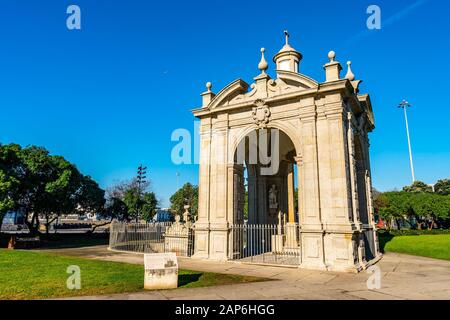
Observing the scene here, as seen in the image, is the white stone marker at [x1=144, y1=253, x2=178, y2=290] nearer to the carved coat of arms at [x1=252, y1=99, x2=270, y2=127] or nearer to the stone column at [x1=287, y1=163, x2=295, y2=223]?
the carved coat of arms at [x1=252, y1=99, x2=270, y2=127]

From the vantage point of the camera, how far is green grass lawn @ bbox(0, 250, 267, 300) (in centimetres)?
823

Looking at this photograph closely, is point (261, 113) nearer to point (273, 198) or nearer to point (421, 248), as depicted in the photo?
point (273, 198)

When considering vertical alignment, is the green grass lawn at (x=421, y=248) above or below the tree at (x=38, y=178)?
below

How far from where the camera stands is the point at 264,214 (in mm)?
20250

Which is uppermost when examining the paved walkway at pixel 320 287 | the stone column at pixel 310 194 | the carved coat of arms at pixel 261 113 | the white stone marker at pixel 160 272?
the carved coat of arms at pixel 261 113

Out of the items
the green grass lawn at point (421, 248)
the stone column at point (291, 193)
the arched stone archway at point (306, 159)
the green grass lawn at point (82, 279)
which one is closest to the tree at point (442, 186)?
the green grass lawn at point (421, 248)

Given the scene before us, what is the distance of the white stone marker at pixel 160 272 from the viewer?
8.66 meters

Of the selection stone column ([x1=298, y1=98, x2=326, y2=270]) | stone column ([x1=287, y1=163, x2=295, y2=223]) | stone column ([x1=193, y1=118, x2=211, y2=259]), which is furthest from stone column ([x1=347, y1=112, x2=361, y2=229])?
stone column ([x1=193, y1=118, x2=211, y2=259])

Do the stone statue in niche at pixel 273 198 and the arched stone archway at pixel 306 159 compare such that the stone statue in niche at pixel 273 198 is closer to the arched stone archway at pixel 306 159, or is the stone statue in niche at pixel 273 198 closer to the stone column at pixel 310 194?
the arched stone archway at pixel 306 159

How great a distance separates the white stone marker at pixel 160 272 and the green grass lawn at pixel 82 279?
15.5 inches

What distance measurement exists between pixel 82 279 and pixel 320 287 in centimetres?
772

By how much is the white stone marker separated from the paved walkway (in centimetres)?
40
